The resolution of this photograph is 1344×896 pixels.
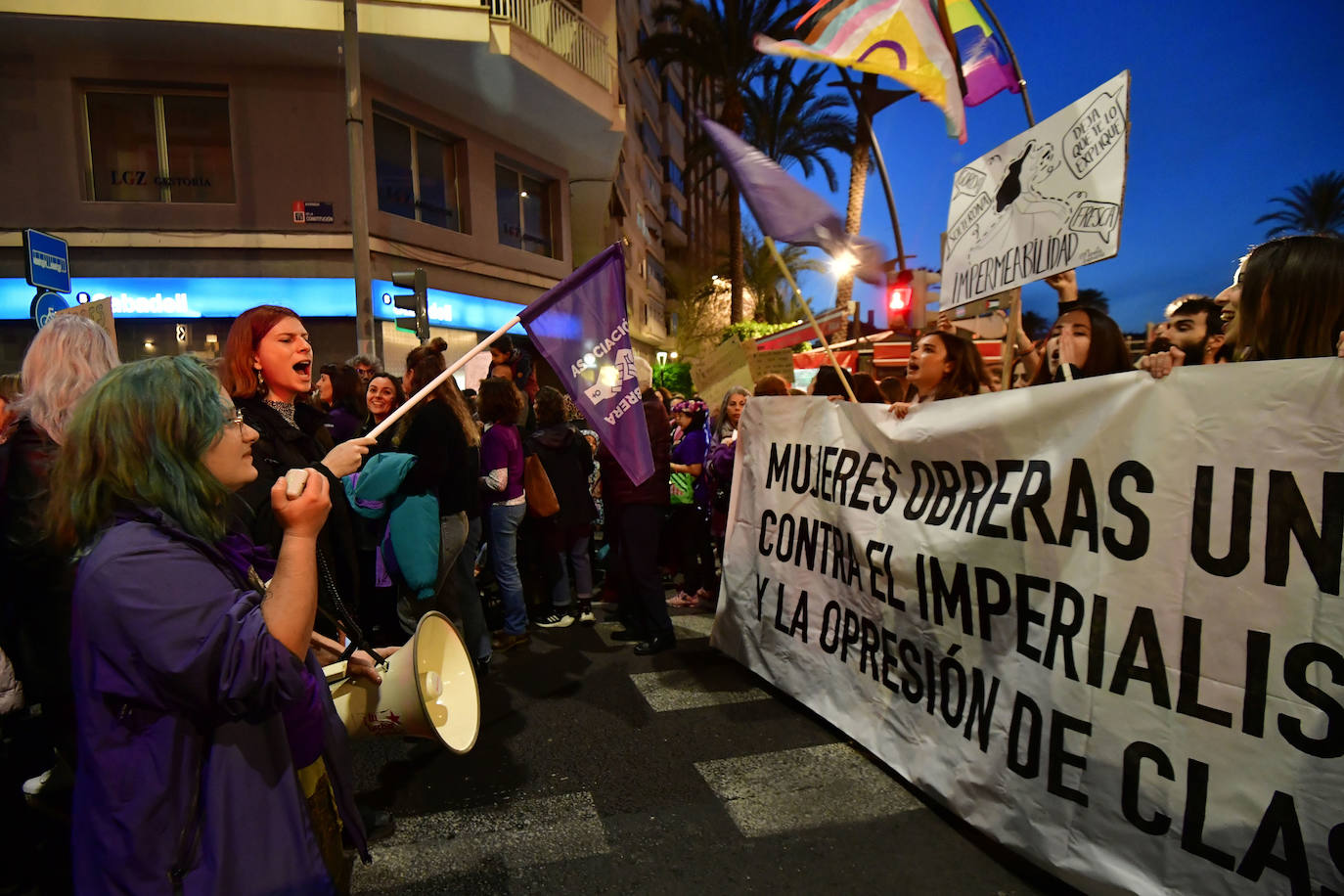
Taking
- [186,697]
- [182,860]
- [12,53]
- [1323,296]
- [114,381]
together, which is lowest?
[182,860]

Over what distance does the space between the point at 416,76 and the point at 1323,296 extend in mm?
13739

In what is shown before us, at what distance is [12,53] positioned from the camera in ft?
36.0

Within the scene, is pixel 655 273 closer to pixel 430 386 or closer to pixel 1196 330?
pixel 1196 330

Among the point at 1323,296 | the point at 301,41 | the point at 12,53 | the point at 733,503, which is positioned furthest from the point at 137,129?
the point at 1323,296

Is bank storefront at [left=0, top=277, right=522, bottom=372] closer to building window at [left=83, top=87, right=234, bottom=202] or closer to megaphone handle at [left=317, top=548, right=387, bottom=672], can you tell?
building window at [left=83, top=87, right=234, bottom=202]

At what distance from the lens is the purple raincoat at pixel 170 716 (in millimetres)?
1281

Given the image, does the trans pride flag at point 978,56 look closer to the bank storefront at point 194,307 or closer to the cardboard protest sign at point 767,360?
the cardboard protest sign at point 767,360

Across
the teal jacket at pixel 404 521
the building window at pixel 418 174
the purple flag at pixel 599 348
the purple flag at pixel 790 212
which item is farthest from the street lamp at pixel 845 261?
the building window at pixel 418 174

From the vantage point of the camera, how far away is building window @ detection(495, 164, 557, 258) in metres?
15.8

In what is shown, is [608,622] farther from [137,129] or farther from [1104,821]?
[137,129]

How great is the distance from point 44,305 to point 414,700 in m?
6.25

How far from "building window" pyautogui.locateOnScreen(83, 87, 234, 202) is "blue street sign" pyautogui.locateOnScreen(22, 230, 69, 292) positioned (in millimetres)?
6065

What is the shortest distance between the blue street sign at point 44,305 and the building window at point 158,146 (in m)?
6.46

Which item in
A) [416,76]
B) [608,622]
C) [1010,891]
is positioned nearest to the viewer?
[1010,891]
